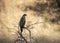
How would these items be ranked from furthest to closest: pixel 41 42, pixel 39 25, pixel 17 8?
pixel 17 8
pixel 39 25
pixel 41 42

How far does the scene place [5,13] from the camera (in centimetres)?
605

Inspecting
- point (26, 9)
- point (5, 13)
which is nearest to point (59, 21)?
point (26, 9)

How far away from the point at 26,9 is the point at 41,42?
3.22 ft

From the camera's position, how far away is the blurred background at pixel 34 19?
5422 millimetres

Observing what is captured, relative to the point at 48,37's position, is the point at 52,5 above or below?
above

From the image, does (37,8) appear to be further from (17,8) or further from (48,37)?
(48,37)

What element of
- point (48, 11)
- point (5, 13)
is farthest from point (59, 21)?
point (5, 13)

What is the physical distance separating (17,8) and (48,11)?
635 mm

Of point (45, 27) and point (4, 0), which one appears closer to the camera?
point (45, 27)

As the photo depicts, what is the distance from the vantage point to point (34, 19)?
19.2 feet

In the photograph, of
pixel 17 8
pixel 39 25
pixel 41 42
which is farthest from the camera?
pixel 17 8

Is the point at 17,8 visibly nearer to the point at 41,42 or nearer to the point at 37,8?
the point at 37,8

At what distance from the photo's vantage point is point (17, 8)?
6.16m

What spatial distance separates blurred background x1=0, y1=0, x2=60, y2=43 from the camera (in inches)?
213
